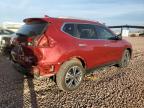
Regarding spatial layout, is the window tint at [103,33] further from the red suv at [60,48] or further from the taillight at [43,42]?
the taillight at [43,42]

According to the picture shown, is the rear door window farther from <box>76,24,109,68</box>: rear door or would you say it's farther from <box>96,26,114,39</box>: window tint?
<box>76,24,109,68</box>: rear door

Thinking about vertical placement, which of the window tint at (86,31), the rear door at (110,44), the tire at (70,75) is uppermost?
the window tint at (86,31)

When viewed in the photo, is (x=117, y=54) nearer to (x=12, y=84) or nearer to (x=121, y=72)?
(x=121, y=72)

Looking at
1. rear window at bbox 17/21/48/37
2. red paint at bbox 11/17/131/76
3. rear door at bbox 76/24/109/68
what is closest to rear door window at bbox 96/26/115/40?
rear door at bbox 76/24/109/68

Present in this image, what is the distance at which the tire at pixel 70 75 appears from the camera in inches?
257

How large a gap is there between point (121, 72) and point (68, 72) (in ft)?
9.59

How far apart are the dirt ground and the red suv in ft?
1.39

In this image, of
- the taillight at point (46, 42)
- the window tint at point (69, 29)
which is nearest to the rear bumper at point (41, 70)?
the taillight at point (46, 42)

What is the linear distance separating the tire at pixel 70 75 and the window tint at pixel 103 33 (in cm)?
135

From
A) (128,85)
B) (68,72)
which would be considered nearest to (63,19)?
(68,72)

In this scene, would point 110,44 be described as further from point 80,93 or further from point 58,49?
point 58,49

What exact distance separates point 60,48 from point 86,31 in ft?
4.34

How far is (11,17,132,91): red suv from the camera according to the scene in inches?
245

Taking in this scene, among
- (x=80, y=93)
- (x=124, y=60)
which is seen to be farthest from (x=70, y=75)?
(x=124, y=60)
